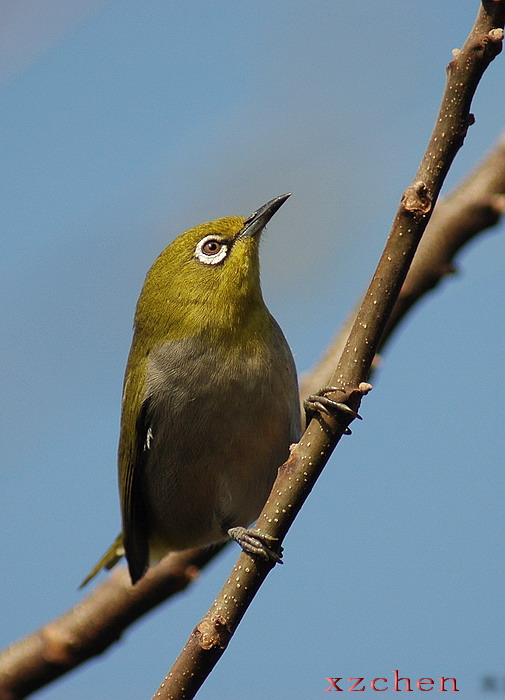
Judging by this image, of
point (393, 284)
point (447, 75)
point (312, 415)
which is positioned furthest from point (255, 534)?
point (447, 75)

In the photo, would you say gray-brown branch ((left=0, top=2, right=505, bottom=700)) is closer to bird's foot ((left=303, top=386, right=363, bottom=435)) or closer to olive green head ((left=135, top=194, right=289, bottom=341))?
olive green head ((left=135, top=194, right=289, bottom=341))

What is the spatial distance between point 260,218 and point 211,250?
41cm

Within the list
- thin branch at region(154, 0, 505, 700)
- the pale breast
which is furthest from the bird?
thin branch at region(154, 0, 505, 700)

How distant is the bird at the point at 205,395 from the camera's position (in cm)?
518

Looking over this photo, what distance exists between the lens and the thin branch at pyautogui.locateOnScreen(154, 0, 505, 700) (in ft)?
9.31

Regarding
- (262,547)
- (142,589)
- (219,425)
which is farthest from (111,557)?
(262,547)

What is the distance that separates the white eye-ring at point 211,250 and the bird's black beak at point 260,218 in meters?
0.15

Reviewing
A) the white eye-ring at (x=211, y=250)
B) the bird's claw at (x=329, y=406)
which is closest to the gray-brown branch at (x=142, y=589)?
the white eye-ring at (x=211, y=250)

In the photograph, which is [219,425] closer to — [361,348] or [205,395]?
[205,395]

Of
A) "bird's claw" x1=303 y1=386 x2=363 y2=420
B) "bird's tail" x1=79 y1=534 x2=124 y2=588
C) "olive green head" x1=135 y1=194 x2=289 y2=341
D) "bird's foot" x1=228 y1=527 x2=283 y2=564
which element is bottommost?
"bird's foot" x1=228 y1=527 x2=283 y2=564

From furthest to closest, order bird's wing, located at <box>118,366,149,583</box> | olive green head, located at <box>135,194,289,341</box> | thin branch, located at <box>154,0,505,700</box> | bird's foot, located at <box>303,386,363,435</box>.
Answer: bird's wing, located at <box>118,366,149,583</box>, olive green head, located at <box>135,194,289,341</box>, bird's foot, located at <box>303,386,363,435</box>, thin branch, located at <box>154,0,505,700</box>

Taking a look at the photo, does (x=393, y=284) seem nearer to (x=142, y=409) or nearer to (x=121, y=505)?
(x=142, y=409)

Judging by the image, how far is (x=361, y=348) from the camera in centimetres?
315

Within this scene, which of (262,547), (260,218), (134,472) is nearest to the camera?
(262,547)
